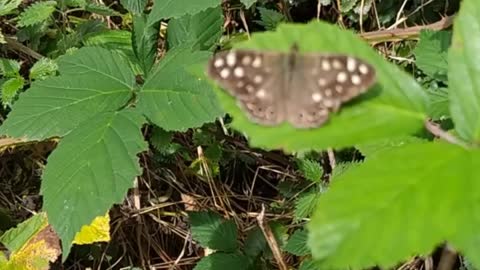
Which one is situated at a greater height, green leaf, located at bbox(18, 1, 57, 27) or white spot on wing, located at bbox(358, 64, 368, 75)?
white spot on wing, located at bbox(358, 64, 368, 75)

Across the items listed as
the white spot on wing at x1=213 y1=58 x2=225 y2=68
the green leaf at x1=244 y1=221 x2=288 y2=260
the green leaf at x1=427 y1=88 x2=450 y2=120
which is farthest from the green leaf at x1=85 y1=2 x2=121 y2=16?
the white spot on wing at x1=213 y1=58 x2=225 y2=68

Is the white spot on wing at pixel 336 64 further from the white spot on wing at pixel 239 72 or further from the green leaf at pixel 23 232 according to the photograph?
the green leaf at pixel 23 232

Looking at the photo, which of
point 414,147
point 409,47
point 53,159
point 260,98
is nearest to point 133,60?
point 53,159

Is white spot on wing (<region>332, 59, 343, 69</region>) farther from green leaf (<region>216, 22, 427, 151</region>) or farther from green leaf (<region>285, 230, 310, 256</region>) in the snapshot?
green leaf (<region>285, 230, 310, 256</region>)

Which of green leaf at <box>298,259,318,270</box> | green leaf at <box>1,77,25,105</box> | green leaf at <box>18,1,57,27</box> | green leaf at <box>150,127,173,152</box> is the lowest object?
green leaf at <box>298,259,318,270</box>

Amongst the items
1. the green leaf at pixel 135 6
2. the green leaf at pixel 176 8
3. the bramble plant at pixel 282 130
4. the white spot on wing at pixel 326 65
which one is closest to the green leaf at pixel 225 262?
the bramble plant at pixel 282 130

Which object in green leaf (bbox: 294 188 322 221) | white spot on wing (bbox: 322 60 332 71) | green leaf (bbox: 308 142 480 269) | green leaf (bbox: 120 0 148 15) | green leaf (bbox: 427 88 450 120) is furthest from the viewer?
green leaf (bbox: 120 0 148 15)

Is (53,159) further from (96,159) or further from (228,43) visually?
(228,43)

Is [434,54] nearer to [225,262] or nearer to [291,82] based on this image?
[225,262]
